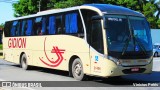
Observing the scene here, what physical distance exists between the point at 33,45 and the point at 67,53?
3995mm

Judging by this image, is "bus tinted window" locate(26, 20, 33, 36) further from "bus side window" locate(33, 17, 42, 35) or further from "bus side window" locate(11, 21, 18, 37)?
"bus side window" locate(11, 21, 18, 37)

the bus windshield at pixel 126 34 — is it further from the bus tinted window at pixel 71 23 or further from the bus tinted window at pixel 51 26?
the bus tinted window at pixel 51 26

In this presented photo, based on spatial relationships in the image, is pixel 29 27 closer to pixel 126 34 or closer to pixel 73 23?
pixel 73 23

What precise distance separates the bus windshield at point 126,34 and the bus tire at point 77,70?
208 cm

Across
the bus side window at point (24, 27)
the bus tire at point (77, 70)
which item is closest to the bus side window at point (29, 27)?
the bus side window at point (24, 27)

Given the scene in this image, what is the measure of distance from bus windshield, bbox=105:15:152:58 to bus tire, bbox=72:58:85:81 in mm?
2079

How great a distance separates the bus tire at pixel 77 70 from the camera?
574 inches

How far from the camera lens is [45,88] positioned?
12.3 meters

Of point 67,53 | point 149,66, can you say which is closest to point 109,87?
point 149,66

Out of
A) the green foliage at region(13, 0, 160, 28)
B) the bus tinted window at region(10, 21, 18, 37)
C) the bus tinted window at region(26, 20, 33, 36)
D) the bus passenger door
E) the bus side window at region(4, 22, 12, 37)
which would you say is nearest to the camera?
the bus passenger door

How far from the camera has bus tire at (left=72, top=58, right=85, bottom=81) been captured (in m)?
14.6

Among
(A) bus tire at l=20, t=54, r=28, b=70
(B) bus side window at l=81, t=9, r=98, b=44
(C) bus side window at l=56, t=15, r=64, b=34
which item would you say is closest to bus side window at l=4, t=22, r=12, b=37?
(A) bus tire at l=20, t=54, r=28, b=70

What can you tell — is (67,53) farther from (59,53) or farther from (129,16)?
(129,16)

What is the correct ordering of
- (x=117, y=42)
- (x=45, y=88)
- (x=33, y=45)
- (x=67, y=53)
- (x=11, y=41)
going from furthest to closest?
(x=11, y=41) → (x=33, y=45) → (x=67, y=53) → (x=117, y=42) → (x=45, y=88)
